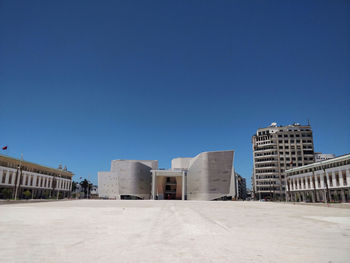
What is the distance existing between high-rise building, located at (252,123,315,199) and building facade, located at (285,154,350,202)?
14.4m

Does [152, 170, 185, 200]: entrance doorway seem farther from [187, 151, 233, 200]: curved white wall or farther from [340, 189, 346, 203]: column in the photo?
[340, 189, 346, 203]: column

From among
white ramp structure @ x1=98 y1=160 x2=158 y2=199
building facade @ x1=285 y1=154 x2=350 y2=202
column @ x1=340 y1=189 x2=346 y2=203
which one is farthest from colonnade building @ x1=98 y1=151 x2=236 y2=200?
column @ x1=340 y1=189 x2=346 y2=203

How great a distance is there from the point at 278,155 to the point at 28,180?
96.1 m

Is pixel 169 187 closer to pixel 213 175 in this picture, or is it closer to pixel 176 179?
pixel 176 179

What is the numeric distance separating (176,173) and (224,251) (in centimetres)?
10141

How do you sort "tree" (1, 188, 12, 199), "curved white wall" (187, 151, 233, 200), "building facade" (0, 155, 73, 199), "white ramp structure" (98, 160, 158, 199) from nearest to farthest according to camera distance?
"tree" (1, 188, 12, 199) < "building facade" (0, 155, 73, 199) < "curved white wall" (187, 151, 233, 200) < "white ramp structure" (98, 160, 158, 199)

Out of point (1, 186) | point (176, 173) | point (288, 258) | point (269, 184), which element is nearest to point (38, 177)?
point (1, 186)

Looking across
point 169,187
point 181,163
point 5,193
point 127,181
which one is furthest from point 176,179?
point 5,193

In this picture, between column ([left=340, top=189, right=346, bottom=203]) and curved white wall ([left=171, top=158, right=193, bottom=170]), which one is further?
curved white wall ([left=171, top=158, right=193, bottom=170])

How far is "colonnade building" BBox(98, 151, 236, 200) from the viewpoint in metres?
97.3

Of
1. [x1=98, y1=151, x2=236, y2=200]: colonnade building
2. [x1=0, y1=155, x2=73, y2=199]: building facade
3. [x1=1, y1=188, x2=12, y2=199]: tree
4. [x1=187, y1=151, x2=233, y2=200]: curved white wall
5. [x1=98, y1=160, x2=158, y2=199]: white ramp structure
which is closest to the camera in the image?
[x1=1, y1=188, x2=12, y2=199]: tree

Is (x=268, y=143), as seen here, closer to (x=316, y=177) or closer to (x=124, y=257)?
(x=316, y=177)

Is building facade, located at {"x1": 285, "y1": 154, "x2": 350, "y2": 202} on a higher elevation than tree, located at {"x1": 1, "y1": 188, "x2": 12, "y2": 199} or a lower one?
higher

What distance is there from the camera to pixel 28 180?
80.8m
